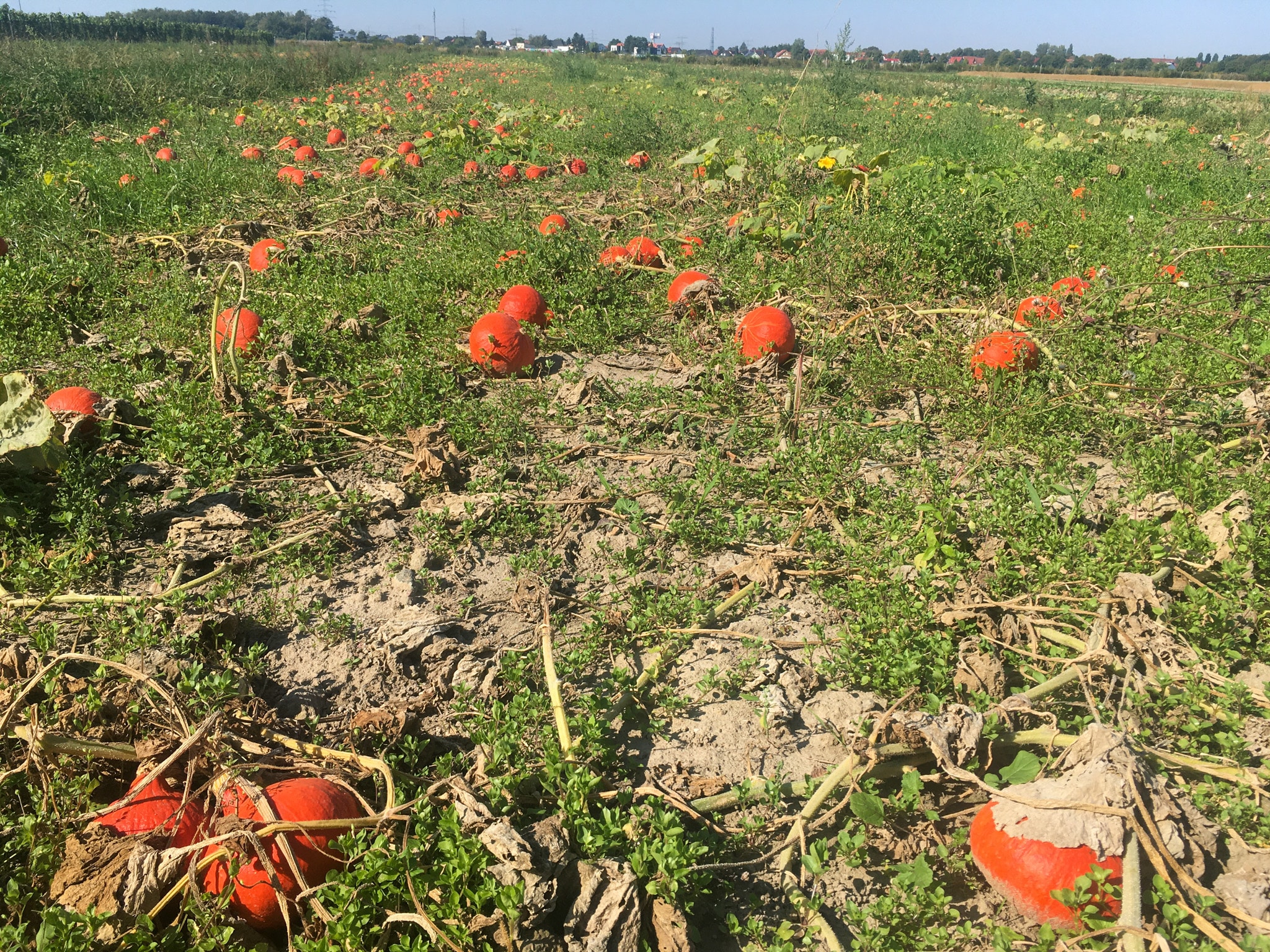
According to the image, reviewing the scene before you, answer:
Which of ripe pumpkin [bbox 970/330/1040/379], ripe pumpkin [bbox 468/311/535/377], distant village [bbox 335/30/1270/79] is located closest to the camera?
ripe pumpkin [bbox 970/330/1040/379]

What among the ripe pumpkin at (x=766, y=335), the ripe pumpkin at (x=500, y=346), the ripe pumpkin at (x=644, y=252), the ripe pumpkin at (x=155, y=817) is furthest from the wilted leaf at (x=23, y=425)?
the ripe pumpkin at (x=644, y=252)

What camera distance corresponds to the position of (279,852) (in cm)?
184

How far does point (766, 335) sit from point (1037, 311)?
1846 mm

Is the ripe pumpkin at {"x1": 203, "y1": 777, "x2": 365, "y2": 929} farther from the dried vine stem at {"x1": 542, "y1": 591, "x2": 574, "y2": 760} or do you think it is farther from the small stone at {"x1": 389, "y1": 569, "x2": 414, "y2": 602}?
the small stone at {"x1": 389, "y1": 569, "x2": 414, "y2": 602}

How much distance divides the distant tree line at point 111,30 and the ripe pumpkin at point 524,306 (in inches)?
892

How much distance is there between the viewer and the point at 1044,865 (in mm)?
1965

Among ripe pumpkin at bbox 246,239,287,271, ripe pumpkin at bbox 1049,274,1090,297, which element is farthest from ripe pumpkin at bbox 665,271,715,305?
ripe pumpkin at bbox 246,239,287,271

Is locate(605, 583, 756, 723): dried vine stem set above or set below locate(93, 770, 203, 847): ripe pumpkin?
below

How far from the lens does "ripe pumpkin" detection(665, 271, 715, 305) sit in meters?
5.65

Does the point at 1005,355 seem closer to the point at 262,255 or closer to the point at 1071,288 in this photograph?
the point at 1071,288

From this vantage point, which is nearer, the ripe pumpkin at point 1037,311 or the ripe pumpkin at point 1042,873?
the ripe pumpkin at point 1042,873

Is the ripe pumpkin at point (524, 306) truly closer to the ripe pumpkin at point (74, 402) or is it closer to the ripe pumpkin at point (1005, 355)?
the ripe pumpkin at point (74, 402)

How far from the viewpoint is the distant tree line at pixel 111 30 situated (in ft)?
82.0

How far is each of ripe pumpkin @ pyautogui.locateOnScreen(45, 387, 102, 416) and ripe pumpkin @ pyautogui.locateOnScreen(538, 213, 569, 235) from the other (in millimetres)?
3911
